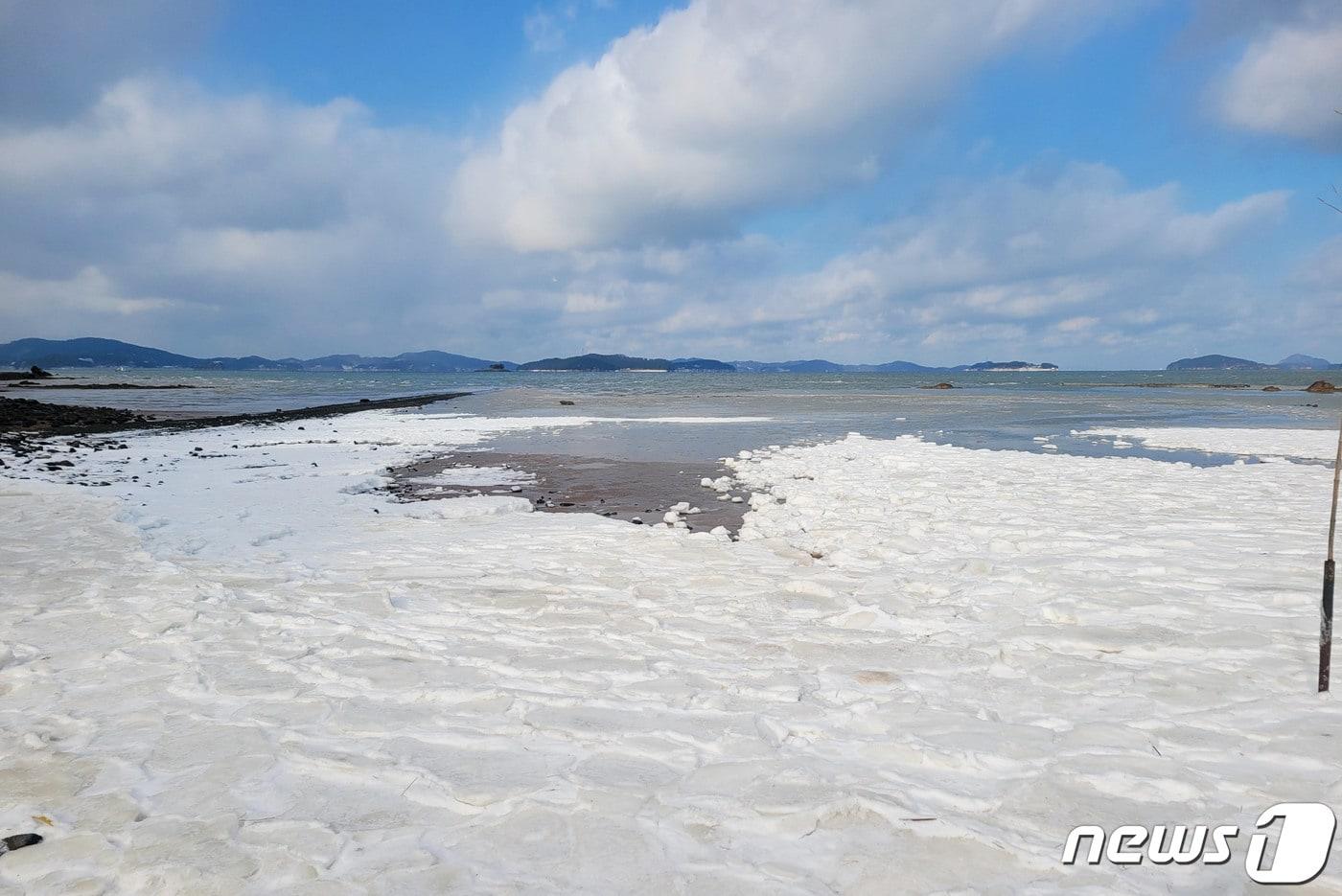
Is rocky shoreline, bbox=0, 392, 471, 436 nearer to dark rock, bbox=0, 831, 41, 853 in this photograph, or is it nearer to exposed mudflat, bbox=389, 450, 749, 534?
exposed mudflat, bbox=389, 450, 749, 534

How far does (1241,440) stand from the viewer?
2073cm

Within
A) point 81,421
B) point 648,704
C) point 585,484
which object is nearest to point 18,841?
point 648,704

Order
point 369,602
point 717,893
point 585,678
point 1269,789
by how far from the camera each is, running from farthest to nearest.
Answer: point 369,602 → point 585,678 → point 1269,789 → point 717,893

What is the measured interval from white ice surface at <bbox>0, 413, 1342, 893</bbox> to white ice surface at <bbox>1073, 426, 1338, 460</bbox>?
437 inches

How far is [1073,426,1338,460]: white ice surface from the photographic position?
17594 millimetres

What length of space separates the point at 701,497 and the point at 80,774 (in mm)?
9397

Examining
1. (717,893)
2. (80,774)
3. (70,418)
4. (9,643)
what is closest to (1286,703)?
(717,893)

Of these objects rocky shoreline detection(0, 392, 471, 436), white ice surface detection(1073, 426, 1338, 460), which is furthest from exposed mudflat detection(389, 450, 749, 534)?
rocky shoreline detection(0, 392, 471, 436)

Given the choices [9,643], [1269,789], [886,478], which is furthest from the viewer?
[886,478]

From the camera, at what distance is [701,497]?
40.0ft

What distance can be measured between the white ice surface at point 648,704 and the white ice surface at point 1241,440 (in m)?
11.1

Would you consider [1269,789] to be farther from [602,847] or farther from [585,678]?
[585,678]

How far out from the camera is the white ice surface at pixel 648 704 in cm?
294

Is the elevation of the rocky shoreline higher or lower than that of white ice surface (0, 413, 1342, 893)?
higher
